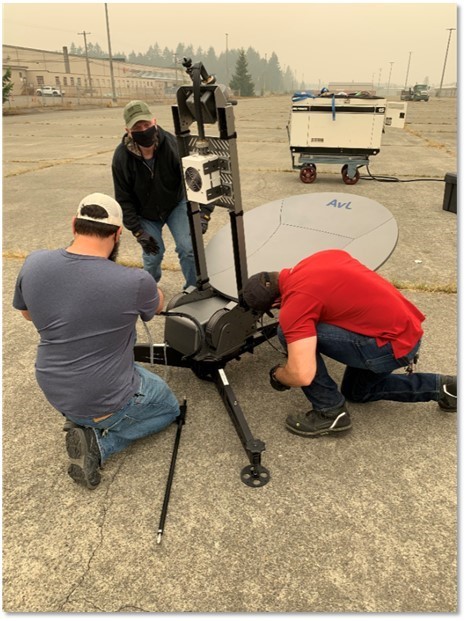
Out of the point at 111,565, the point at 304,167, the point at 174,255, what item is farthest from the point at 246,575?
the point at 304,167

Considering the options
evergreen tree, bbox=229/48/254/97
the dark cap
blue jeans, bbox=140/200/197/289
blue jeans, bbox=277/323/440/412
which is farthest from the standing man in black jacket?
evergreen tree, bbox=229/48/254/97

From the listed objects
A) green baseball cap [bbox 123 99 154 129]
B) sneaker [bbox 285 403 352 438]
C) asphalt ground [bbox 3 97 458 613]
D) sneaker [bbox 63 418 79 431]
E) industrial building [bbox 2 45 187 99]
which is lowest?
asphalt ground [bbox 3 97 458 613]

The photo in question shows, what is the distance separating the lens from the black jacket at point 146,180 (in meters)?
4.20

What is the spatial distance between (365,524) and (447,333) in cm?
249

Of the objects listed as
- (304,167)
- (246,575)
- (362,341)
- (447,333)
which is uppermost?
(304,167)

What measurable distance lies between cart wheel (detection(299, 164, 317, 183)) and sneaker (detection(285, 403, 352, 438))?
8.27 meters

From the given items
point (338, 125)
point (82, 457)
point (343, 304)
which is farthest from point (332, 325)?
point (338, 125)

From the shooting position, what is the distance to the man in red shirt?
8.79 feet

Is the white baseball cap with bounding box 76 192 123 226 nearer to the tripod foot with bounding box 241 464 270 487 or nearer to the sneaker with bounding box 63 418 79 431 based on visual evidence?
the sneaker with bounding box 63 418 79 431

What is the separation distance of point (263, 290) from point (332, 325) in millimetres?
529

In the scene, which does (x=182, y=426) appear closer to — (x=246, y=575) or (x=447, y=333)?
(x=246, y=575)

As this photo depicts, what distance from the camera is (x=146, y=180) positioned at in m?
4.26

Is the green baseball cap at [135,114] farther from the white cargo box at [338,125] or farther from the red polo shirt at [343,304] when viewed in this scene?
the white cargo box at [338,125]

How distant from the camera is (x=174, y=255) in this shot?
630 cm
